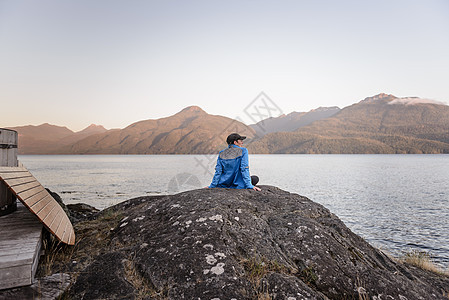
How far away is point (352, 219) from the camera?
938 inches

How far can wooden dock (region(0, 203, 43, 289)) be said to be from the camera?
3.79 metres

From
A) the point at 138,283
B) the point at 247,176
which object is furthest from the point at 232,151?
the point at 138,283

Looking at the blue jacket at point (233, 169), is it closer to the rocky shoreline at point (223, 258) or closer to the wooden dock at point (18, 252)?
the rocky shoreline at point (223, 258)

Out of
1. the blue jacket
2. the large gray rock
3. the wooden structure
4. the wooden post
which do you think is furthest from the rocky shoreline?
the wooden post

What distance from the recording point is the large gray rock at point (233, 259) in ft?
14.4

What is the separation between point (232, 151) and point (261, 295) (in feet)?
15.9

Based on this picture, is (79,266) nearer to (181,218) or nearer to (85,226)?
(181,218)

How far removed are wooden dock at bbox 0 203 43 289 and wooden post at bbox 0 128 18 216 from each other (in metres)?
0.80

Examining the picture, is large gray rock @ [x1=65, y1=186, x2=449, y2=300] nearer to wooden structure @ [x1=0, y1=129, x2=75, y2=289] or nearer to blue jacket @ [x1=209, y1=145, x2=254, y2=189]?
wooden structure @ [x1=0, y1=129, x2=75, y2=289]

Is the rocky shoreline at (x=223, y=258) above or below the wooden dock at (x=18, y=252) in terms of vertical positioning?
below

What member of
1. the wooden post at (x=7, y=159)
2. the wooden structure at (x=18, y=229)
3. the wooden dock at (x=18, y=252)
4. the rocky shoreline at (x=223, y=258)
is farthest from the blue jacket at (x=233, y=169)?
the wooden post at (x=7, y=159)

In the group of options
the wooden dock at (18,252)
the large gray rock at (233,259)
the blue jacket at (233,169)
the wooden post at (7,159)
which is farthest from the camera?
the blue jacket at (233,169)

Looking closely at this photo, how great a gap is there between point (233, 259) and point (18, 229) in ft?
13.5

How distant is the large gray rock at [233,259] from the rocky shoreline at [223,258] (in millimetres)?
16
